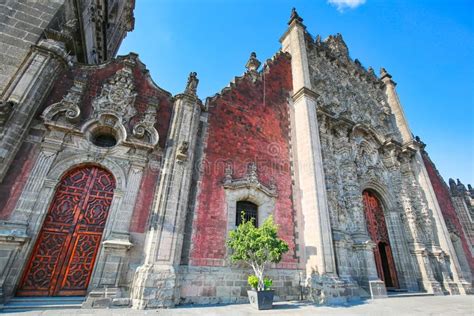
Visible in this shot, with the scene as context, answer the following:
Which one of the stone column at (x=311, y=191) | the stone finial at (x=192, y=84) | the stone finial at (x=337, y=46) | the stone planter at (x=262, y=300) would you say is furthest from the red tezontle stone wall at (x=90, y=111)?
the stone finial at (x=337, y=46)

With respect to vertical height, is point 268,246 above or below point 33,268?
above

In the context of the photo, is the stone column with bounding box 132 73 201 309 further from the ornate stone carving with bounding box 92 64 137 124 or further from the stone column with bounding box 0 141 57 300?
the stone column with bounding box 0 141 57 300

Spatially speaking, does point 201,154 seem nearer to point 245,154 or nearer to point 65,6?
point 245,154

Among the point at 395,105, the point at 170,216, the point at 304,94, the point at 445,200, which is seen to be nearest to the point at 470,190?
the point at 445,200

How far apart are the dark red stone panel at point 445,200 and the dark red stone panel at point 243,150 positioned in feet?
44.1

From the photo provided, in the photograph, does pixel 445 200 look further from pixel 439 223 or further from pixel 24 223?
pixel 24 223

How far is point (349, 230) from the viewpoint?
10438mm

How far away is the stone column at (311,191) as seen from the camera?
8.10 m

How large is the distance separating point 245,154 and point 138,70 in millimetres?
5616

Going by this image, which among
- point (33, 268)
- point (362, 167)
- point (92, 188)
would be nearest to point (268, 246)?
point (92, 188)

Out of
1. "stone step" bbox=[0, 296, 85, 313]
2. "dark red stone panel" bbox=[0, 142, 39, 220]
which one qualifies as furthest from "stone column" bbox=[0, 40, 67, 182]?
"stone step" bbox=[0, 296, 85, 313]

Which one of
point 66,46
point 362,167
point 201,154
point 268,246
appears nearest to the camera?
point 268,246

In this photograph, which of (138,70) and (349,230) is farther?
(349,230)

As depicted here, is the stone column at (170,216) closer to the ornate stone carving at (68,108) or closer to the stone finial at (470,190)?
the ornate stone carving at (68,108)
